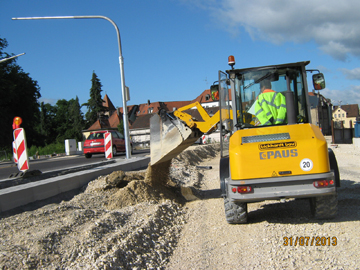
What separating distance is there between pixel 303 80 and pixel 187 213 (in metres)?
3.24

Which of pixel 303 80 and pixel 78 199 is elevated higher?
pixel 303 80

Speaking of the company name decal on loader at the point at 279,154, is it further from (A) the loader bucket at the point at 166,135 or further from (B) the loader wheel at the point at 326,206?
(A) the loader bucket at the point at 166,135

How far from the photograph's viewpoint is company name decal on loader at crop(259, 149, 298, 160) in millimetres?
4777

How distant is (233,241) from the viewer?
15.5 feet

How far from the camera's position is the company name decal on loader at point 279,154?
4777mm

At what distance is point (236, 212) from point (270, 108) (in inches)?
69.1

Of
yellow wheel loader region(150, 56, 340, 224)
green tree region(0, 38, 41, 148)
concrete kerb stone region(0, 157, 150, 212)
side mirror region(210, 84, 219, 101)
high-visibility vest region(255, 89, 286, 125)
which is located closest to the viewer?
yellow wheel loader region(150, 56, 340, 224)

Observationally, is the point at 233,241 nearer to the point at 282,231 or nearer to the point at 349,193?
the point at 282,231

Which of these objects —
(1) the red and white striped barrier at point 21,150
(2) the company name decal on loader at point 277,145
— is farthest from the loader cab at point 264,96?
(1) the red and white striped barrier at point 21,150

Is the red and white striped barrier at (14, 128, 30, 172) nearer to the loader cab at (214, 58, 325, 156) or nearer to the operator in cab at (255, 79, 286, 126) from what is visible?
the loader cab at (214, 58, 325, 156)

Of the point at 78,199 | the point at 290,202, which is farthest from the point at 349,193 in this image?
the point at 78,199

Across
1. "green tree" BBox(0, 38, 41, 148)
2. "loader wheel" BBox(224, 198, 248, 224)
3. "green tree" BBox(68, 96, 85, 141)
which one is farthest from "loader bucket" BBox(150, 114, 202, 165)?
"green tree" BBox(68, 96, 85, 141)
